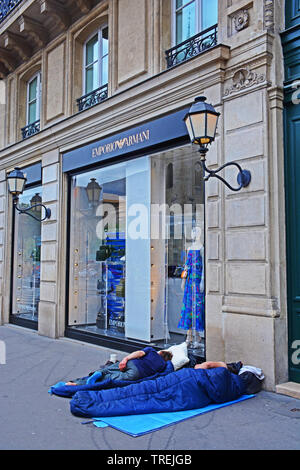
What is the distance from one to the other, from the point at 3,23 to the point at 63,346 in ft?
26.4

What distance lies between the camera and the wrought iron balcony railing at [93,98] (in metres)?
8.96

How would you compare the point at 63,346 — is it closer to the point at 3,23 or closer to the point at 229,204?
the point at 229,204

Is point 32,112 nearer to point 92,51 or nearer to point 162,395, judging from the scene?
point 92,51

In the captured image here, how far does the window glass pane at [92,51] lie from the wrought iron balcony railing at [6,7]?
245 cm

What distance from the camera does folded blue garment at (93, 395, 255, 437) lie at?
420cm

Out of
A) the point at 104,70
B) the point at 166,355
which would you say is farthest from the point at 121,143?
the point at 166,355

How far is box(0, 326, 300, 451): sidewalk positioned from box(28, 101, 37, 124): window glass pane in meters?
7.63

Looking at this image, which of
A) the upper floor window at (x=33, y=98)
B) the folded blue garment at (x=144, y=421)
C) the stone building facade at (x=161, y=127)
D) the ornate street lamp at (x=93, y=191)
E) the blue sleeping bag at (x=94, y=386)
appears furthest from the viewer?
the upper floor window at (x=33, y=98)

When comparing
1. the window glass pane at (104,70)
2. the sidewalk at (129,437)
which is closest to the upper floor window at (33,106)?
the window glass pane at (104,70)

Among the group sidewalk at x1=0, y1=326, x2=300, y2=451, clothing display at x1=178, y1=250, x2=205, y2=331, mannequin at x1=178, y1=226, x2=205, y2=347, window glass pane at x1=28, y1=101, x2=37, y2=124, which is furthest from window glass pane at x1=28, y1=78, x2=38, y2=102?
sidewalk at x1=0, y1=326, x2=300, y2=451

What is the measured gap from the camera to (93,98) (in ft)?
30.4

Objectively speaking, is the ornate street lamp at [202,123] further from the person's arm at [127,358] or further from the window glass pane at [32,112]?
the window glass pane at [32,112]

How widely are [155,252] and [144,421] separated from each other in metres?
3.75

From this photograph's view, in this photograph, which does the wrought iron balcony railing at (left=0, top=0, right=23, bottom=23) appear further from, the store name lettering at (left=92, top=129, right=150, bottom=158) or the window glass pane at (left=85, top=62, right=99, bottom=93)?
the store name lettering at (left=92, top=129, right=150, bottom=158)
